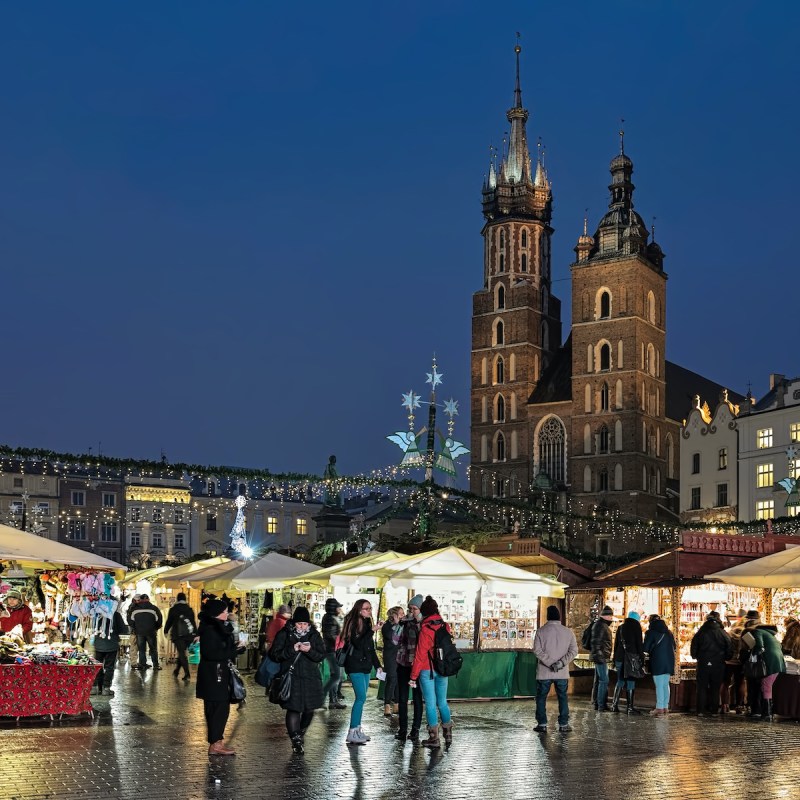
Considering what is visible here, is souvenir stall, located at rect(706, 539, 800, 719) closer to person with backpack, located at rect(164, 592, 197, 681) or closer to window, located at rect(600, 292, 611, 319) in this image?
person with backpack, located at rect(164, 592, 197, 681)

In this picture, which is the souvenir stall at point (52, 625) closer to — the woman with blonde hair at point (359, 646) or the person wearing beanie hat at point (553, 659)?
the woman with blonde hair at point (359, 646)

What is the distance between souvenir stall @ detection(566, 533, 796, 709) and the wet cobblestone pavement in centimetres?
308

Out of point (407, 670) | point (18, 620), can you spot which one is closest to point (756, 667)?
point (407, 670)

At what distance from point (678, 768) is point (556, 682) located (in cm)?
345

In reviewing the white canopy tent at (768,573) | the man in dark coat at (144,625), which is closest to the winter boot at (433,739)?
the white canopy tent at (768,573)

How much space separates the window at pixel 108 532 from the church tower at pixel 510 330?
77.0 feet

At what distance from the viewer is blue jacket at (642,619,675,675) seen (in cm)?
1739

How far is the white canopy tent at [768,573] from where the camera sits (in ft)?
59.4

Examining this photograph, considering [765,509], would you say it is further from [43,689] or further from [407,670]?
[43,689]

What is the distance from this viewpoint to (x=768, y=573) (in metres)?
18.5

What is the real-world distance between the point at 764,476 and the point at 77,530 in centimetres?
4397

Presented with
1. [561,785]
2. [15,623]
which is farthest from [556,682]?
[15,623]

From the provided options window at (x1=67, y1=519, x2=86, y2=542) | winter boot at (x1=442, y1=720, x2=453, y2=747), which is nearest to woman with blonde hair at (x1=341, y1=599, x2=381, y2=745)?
winter boot at (x1=442, y1=720, x2=453, y2=747)

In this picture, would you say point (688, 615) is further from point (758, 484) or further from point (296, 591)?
point (758, 484)
